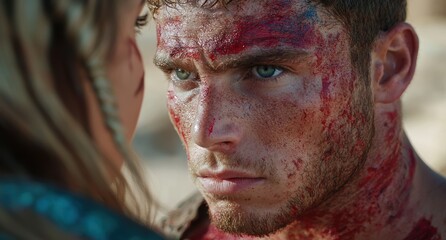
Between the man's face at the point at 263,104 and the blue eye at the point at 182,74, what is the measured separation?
29 millimetres

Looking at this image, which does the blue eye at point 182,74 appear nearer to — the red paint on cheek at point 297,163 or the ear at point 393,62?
the red paint on cheek at point 297,163

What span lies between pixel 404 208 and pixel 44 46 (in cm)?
164

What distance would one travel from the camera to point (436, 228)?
2895 mm

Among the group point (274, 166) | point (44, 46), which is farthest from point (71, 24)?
point (274, 166)

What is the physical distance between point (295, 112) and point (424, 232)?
0.55 meters

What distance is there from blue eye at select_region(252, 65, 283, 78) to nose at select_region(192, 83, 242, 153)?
4.1 inches

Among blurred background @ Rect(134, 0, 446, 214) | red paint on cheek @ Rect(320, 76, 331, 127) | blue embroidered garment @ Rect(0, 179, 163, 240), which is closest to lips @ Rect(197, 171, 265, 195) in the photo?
red paint on cheek @ Rect(320, 76, 331, 127)

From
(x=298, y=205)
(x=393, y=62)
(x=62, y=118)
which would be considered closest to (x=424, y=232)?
(x=298, y=205)

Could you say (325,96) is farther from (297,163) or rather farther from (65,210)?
(65,210)

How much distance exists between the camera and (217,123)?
8.66 ft

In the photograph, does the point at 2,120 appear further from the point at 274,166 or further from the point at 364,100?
the point at 364,100

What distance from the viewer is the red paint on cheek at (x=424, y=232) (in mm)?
2889

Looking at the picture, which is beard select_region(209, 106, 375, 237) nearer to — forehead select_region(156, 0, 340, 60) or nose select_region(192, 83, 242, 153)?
nose select_region(192, 83, 242, 153)

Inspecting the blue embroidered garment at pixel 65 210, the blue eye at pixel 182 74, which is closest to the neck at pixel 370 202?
the blue eye at pixel 182 74
